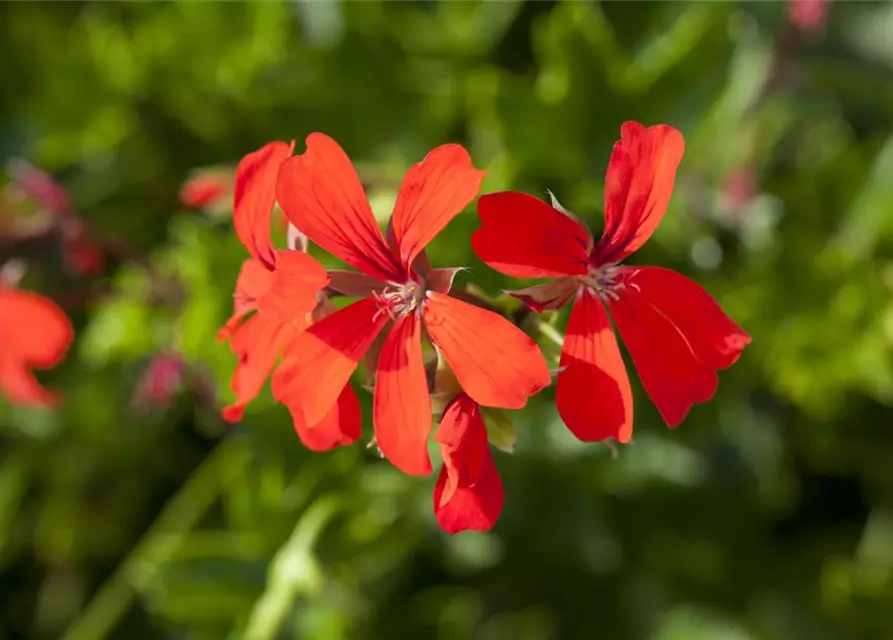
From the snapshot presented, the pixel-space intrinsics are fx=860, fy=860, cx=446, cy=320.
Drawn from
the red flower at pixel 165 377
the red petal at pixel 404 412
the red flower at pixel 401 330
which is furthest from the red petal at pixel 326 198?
the red flower at pixel 165 377

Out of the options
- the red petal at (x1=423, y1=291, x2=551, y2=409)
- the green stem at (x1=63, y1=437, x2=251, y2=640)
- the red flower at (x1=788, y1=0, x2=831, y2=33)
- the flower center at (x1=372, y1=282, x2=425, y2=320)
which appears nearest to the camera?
the red petal at (x1=423, y1=291, x2=551, y2=409)

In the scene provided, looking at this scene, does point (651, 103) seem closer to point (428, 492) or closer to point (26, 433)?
point (428, 492)

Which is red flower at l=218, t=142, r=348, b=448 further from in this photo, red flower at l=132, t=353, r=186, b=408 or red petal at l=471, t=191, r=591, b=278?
red flower at l=132, t=353, r=186, b=408

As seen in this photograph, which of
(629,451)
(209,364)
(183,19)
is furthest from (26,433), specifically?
(629,451)

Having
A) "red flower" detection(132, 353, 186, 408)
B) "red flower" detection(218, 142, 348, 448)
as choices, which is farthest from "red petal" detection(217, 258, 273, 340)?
"red flower" detection(132, 353, 186, 408)

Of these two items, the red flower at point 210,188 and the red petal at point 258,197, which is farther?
the red flower at point 210,188

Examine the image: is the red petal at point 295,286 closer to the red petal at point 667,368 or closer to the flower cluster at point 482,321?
the flower cluster at point 482,321

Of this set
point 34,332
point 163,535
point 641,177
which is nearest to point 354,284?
point 641,177
